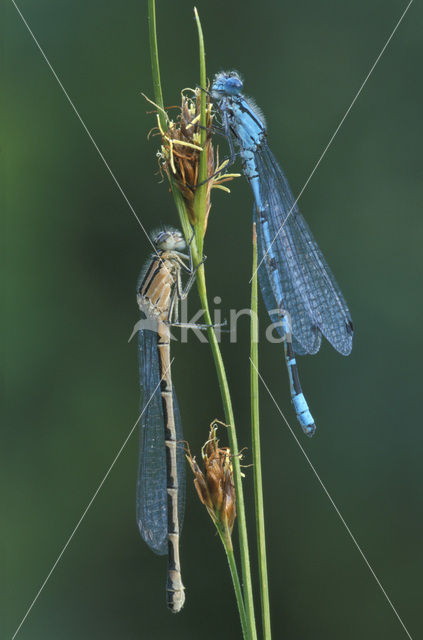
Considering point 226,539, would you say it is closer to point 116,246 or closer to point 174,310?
point 174,310

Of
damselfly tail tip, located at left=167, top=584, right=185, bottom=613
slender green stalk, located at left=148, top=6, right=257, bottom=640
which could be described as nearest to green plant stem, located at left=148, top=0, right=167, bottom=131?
slender green stalk, located at left=148, top=6, right=257, bottom=640

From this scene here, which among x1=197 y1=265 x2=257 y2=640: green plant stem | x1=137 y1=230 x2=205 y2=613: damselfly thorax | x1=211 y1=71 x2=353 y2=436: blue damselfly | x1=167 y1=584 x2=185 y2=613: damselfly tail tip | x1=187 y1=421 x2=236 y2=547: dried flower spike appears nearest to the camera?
x1=197 y1=265 x2=257 y2=640: green plant stem

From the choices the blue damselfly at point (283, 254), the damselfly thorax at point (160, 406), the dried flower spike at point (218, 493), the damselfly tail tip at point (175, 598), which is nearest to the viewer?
the dried flower spike at point (218, 493)

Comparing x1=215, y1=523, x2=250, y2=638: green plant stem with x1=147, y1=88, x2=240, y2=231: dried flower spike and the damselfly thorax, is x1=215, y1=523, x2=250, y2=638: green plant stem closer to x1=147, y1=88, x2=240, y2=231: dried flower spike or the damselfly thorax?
the damselfly thorax

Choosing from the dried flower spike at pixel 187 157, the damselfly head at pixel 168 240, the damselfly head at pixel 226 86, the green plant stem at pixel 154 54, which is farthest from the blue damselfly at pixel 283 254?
the green plant stem at pixel 154 54

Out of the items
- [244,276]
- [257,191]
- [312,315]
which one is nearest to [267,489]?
[244,276]

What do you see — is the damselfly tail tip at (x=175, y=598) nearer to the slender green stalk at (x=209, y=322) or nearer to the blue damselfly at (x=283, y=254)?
the slender green stalk at (x=209, y=322)

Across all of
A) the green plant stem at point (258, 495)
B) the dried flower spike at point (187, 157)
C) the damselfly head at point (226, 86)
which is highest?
the damselfly head at point (226, 86)
